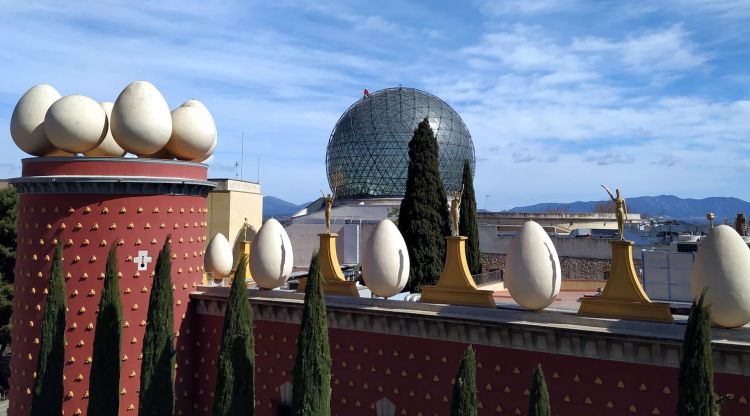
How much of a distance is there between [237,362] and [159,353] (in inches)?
86.3

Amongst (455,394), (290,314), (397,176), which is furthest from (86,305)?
(397,176)

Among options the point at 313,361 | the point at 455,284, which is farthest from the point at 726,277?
the point at 313,361

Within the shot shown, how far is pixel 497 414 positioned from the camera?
37.9 ft

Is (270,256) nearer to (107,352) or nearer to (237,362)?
(237,362)

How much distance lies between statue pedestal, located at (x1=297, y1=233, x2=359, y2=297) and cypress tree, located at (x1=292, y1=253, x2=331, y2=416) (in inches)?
125

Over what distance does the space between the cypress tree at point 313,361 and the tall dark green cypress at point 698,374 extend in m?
5.80

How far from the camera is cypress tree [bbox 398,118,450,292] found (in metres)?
22.9

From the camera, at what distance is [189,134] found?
15492 mm

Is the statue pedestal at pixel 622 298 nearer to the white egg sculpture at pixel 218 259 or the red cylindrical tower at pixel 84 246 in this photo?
the red cylindrical tower at pixel 84 246

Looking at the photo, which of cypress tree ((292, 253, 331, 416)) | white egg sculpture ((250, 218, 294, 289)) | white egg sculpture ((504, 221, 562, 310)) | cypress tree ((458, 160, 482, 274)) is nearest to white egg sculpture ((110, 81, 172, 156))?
white egg sculpture ((250, 218, 294, 289))

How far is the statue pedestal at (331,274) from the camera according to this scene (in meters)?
13.9

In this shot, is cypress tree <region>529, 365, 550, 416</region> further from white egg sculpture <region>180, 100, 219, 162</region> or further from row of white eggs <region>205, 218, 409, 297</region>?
white egg sculpture <region>180, 100, 219, 162</region>

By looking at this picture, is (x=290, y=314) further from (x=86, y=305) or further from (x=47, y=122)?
(x=47, y=122)

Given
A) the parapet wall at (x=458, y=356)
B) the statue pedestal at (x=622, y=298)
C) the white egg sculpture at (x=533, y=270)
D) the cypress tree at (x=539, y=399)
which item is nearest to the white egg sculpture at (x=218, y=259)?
the parapet wall at (x=458, y=356)
